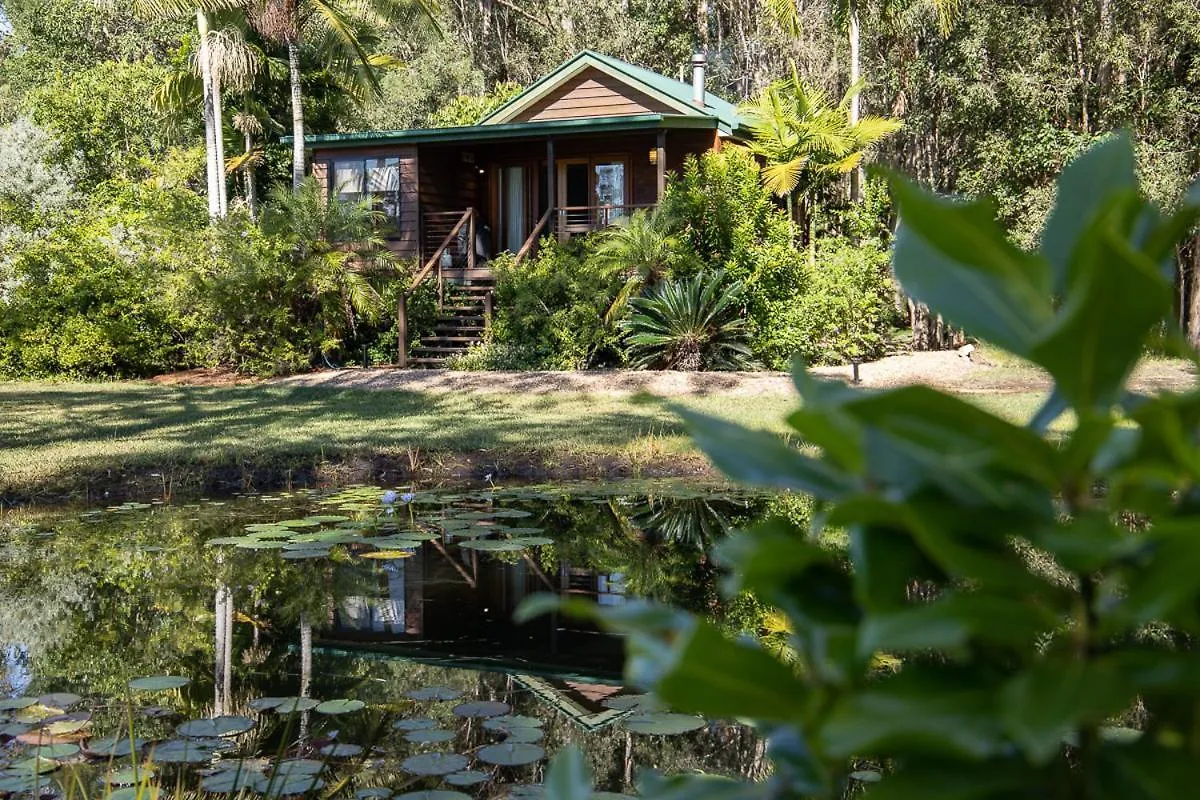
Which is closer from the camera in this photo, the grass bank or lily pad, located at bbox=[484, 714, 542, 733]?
lily pad, located at bbox=[484, 714, 542, 733]

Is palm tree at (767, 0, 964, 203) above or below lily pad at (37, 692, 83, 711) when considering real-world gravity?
above

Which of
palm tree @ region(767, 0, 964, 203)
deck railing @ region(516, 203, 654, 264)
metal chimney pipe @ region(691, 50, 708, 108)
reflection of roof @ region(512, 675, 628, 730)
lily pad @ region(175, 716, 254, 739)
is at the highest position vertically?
palm tree @ region(767, 0, 964, 203)

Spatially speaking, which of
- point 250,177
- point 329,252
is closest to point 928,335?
point 329,252

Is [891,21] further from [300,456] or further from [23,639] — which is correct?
[23,639]

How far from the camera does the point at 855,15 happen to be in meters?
21.2

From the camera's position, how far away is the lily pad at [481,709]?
376 cm

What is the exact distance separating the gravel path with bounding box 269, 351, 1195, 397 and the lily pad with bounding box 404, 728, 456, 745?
954cm

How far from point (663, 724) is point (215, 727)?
1.45 m

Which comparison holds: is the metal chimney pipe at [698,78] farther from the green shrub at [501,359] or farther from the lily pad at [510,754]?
the lily pad at [510,754]

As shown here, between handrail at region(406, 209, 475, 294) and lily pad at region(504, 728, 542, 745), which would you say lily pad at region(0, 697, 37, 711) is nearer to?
lily pad at region(504, 728, 542, 745)

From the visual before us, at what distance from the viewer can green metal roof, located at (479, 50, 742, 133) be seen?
19500mm

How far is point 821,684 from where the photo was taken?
0.52 metres

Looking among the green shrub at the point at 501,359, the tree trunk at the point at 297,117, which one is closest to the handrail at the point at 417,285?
the green shrub at the point at 501,359

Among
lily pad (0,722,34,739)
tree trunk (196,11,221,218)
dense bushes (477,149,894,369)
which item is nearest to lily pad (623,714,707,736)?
lily pad (0,722,34,739)
